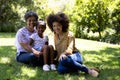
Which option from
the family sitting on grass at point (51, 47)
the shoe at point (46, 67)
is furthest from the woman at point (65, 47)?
the shoe at point (46, 67)

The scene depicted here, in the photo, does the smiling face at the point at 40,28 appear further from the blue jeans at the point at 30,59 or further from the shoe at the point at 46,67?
the shoe at the point at 46,67

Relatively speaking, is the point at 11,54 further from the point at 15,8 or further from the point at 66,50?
the point at 15,8

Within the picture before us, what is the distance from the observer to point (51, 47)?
6688mm

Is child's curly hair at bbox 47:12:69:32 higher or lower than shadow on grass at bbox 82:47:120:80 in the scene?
higher

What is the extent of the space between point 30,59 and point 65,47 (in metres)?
0.85

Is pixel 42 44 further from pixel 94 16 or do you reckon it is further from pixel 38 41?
pixel 94 16

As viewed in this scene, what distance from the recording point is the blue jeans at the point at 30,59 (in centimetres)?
692

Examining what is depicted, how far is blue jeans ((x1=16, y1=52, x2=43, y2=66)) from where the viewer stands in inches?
273

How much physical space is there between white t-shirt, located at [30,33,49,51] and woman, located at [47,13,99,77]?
391mm

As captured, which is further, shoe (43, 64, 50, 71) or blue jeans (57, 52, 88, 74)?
shoe (43, 64, 50, 71)

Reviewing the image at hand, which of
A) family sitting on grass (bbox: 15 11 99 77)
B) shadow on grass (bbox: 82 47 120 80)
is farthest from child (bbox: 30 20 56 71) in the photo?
shadow on grass (bbox: 82 47 120 80)

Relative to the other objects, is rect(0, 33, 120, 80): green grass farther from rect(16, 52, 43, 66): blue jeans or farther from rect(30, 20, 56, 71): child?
rect(30, 20, 56, 71): child

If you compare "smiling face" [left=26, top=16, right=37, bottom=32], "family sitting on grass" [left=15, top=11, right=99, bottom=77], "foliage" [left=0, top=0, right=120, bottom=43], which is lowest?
"foliage" [left=0, top=0, right=120, bottom=43]

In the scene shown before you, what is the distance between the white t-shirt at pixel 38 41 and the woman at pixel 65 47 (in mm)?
391
